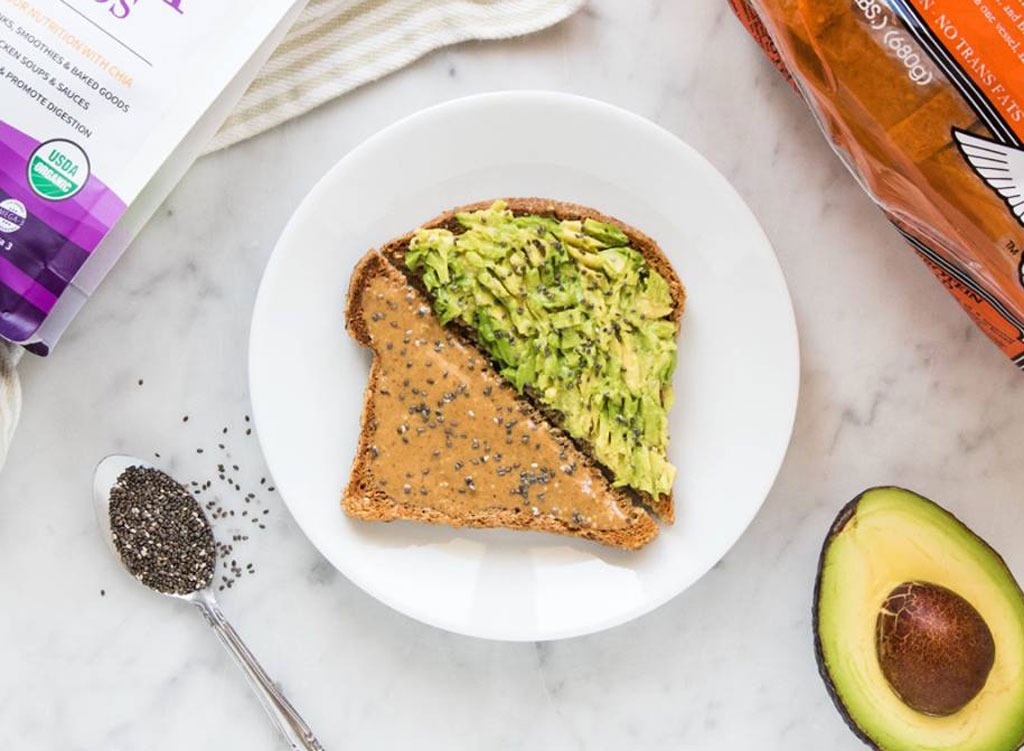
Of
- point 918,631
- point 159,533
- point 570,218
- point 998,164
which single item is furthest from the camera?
A: point 159,533

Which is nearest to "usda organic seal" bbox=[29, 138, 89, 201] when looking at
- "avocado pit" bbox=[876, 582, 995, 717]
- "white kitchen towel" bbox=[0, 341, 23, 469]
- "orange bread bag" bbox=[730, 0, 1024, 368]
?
"white kitchen towel" bbox=[0, 341, 23, 469]

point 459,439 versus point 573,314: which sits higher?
point 573,314

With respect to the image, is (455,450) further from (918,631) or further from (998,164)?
(998,164)

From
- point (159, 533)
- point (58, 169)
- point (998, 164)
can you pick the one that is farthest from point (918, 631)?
point (58, 169)

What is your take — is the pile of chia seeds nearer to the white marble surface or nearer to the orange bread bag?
the white marble surface

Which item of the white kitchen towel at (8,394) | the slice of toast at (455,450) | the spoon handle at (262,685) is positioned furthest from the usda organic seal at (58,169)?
the spoon handle at (262,685)

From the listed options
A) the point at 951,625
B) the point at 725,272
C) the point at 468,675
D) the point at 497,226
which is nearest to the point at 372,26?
the point at 497,226

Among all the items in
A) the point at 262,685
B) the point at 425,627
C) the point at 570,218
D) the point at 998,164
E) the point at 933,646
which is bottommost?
the point at 262,685

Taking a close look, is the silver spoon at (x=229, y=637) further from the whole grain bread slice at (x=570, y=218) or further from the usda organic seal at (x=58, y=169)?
the whole grain bread slice at (x=570, y=218)
